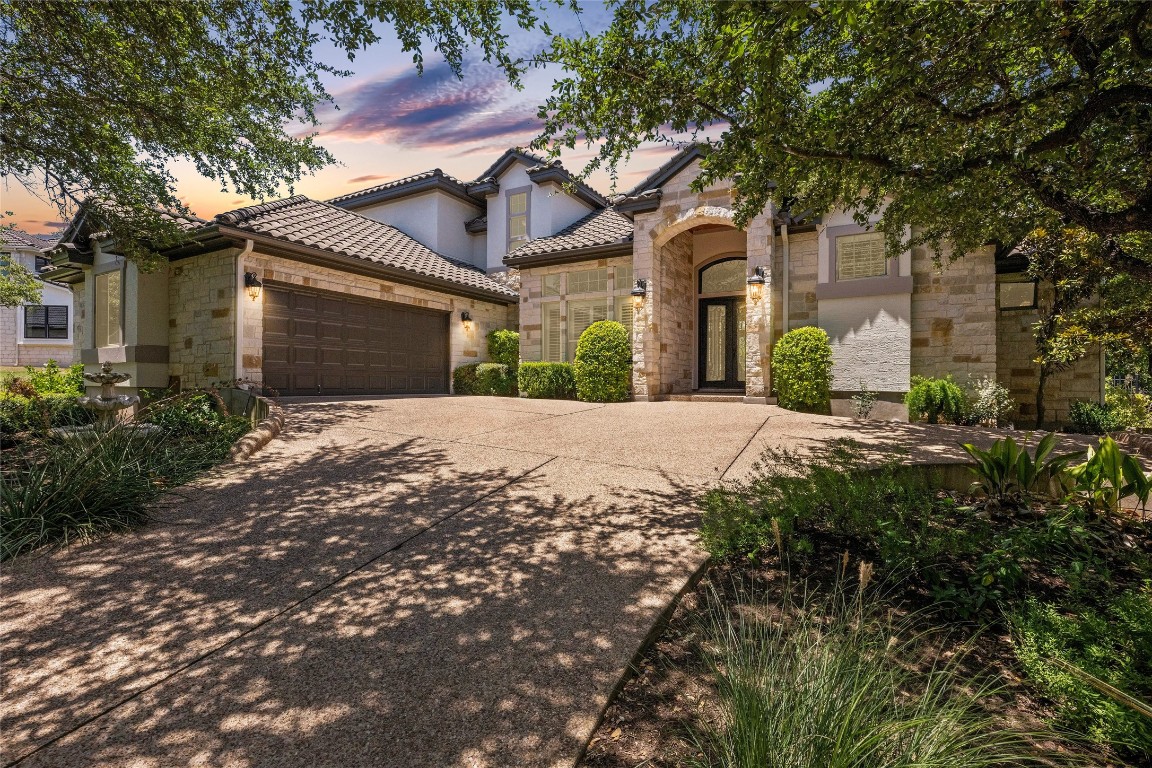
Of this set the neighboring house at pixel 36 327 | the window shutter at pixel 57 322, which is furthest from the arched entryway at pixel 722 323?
the window shutter at pixel 57 322

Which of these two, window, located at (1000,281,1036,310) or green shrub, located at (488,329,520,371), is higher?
window, located at (1000,281,1036,310)

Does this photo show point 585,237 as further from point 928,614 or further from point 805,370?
point 928,614

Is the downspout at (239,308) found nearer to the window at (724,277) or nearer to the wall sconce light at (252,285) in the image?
the wall sconce light at (252,285)

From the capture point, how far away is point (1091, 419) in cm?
952

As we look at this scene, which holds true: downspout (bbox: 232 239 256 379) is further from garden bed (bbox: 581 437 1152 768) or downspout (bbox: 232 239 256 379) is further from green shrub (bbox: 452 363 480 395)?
garden bed (bbox: 581 437 1152 768)

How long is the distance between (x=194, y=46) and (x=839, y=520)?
889cm

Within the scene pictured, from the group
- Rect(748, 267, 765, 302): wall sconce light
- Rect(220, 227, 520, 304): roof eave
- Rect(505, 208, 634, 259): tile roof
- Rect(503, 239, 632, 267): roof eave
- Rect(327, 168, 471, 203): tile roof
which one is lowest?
Rect(748, 267, 765, 302): wall sconce light

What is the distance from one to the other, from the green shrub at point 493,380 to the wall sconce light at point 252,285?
18.3 feet

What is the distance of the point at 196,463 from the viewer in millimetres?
5180

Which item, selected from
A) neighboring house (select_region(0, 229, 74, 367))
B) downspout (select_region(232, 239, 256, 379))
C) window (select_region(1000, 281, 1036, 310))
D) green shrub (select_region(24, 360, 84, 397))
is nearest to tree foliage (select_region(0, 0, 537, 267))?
downspout (select_region(232, 239, 256, 379))

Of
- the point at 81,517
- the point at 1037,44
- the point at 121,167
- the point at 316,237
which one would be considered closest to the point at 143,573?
the point at 81,517

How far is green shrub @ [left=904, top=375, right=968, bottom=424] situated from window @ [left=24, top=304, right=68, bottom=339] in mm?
35962

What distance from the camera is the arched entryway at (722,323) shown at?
1322 centimetres

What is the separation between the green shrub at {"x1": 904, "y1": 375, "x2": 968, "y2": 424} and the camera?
30.1 feet
